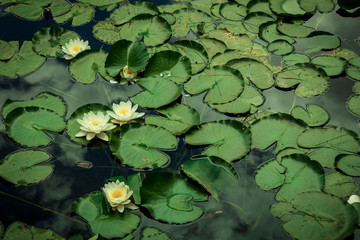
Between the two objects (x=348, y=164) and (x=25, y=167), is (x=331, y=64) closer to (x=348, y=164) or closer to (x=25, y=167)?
(x=348, y=164)

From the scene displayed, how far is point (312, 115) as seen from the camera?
8.11ft

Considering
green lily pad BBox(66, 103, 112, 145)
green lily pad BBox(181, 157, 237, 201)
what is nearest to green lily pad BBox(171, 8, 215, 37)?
green lily pad BBox(66, 103, 112, 145)

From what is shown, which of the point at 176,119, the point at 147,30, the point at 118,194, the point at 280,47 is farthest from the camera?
the point at 147,30

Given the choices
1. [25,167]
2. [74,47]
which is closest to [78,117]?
[25,167]

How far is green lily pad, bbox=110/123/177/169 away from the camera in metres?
2.16

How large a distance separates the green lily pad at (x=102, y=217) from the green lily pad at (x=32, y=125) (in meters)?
0.57

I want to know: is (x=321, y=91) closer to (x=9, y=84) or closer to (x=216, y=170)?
(x=216, y=170)

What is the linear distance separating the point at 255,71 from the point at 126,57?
1020 millimetres

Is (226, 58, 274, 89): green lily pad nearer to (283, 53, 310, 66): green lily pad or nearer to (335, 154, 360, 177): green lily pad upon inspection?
(283, 53, 310, 66): green lily pad

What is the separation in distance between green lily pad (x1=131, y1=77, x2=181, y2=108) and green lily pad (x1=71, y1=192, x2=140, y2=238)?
30.7 inches

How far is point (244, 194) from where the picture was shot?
208 centimetres

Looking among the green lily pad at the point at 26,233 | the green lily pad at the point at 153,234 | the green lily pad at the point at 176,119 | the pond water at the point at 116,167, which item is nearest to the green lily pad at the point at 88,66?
the pond water at the point at 116,167

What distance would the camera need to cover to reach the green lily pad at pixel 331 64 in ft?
9.26

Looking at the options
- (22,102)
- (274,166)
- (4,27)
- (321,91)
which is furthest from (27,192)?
(321,91)
